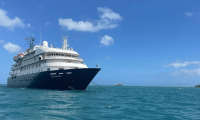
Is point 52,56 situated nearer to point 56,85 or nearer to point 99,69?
point 56,85

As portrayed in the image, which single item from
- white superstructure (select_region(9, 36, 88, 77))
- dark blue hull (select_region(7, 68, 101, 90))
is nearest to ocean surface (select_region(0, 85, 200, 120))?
dark blue hull (select_region(7, 68, 101, 90))

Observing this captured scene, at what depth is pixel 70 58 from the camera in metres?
31.6

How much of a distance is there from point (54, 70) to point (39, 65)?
25.2 feet

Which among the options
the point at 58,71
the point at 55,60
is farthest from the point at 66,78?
the point at 55,60

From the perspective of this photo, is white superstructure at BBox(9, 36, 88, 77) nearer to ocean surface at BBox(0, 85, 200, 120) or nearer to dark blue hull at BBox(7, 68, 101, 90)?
dark blue hull at BBox(7, 68, 101, 90)

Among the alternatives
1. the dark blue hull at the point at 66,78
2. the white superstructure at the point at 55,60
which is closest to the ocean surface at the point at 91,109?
the dark blue hull at the point at 66,78

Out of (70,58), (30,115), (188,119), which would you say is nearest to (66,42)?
(70,58)

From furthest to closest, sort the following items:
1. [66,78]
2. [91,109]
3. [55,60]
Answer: [55,60] < [66,78] < [91,109]

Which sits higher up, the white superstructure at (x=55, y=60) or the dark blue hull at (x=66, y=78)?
the white superstructure at (x=55, y=60)

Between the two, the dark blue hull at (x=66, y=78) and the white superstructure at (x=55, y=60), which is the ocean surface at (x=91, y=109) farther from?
the white superstructure at (x=55, y=60)

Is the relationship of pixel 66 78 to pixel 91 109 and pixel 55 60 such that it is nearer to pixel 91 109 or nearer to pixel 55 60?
pixel 55 60

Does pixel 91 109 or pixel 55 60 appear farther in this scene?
pixel 55 60

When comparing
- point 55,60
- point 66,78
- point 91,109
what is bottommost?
point 91,109

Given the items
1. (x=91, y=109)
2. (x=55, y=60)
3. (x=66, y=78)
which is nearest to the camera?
(x=91, y=109)
